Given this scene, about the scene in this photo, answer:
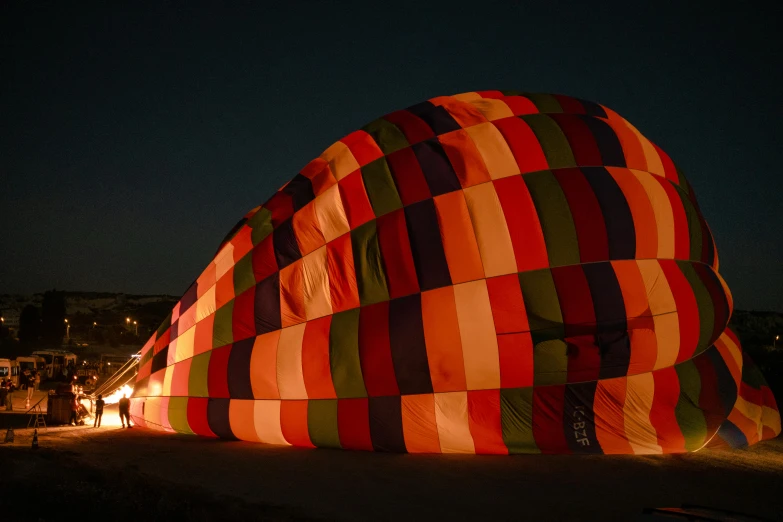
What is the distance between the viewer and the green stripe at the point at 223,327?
7.46 meters

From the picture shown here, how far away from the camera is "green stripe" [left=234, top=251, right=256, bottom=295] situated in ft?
24.7

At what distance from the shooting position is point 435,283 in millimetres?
6773

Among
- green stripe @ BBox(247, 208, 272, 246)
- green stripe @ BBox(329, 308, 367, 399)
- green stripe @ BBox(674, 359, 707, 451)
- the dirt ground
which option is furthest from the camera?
green stripe @ BBox(247, 208, 272, 246)

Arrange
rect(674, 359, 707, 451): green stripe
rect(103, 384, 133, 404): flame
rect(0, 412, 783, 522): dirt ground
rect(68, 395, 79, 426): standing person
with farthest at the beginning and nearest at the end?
rect(103, 384, 133, 404): flame < rect(68, 395, 79, 426): standing person < rect(674, 359, 707, 451): green stripe < rect(0, 412, 783, 522): dirt ground

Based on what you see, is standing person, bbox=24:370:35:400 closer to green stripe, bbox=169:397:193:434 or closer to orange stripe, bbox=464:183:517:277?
green stripe, bbox=169:397:193:434

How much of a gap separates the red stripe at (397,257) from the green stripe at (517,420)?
61.6 inches

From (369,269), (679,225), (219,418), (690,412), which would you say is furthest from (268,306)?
(679,225)

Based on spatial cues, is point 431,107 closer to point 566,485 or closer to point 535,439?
point 535,439

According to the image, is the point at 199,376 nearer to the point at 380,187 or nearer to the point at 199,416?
the point at 199,416

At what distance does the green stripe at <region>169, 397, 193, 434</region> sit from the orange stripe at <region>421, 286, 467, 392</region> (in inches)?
129

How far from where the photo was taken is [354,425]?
22.1 feet

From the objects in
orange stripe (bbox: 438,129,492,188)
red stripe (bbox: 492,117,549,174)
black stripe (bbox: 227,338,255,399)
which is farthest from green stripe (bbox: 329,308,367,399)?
red stripe (bbox: 492,117,549,174)

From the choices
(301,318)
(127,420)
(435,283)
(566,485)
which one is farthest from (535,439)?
(127,420)

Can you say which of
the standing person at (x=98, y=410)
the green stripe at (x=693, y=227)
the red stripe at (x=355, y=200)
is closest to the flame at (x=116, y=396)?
the standing person at (x=98, y=410)
